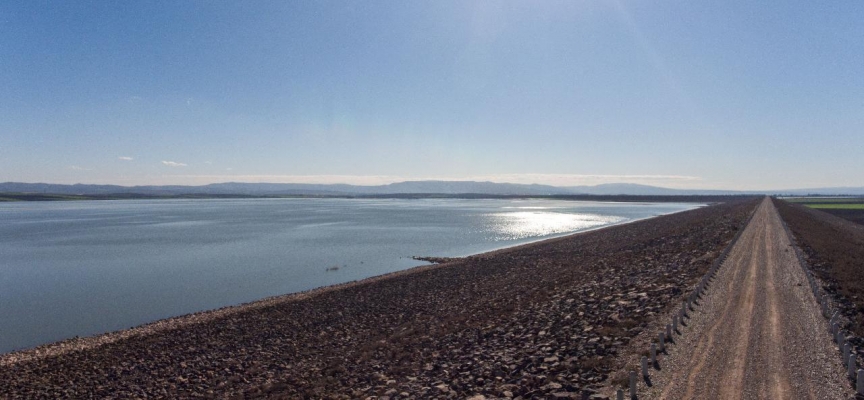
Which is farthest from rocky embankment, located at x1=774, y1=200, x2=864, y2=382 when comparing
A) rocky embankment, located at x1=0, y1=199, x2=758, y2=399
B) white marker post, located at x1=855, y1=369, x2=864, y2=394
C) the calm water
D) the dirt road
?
the calm water

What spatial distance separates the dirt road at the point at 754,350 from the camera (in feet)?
40.3

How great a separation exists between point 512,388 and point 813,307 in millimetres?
15124

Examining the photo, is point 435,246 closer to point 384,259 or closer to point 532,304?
point 384,259

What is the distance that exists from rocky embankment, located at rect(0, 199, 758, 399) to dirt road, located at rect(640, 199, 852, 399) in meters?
1.97

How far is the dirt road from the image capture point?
1230 centimetres

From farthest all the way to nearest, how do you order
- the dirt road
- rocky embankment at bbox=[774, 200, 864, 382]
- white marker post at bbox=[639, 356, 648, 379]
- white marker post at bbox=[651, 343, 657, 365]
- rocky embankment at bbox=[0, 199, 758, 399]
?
rocky embankment at bbox=[774, 200, 864, 382], rocky embankment at bbox=[0, 199, 758, 399], white marker post at bbox=[651, 343, 657, 365], white marker post at bbox=[639, 356, 648, 379], the dirt road

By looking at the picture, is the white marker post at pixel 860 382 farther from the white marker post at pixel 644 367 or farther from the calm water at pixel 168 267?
the calm water at pixel 168 267

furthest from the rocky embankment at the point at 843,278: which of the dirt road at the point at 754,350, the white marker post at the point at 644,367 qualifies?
the white marker post at the point at 644,367

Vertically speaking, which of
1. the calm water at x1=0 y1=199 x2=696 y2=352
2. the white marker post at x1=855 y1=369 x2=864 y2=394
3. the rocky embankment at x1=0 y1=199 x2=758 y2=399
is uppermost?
the white marker post at x1=855 y1=369 x2=864 y2=394

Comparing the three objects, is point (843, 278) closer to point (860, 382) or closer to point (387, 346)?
point (860, 382)

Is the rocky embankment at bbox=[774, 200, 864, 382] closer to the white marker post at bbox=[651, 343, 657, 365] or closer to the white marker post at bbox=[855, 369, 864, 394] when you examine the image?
the white marker post at bbox=[855, 369, 864, 394]

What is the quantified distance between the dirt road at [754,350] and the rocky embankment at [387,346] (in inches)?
77.7

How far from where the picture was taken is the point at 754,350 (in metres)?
14.9

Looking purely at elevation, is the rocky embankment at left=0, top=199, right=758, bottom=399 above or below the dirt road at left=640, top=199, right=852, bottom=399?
below
